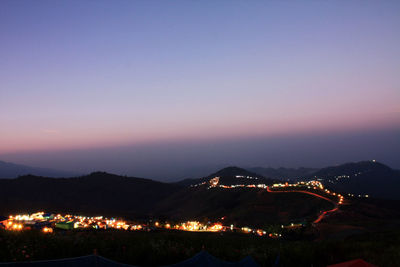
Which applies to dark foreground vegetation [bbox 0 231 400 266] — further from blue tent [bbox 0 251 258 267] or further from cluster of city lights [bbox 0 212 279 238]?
cluster of city lights [bbox 0 212 279 238]

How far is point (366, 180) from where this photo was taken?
401 ft

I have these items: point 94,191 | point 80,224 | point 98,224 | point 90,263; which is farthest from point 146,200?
point 90,263

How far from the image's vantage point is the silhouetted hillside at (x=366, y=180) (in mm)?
97875

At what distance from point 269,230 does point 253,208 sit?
1622 centimetres

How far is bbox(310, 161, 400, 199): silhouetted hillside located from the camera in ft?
321

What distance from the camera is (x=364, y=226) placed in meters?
32.9

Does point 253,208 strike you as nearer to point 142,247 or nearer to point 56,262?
point 142,247

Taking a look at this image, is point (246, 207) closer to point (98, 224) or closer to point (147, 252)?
point (98, 224)

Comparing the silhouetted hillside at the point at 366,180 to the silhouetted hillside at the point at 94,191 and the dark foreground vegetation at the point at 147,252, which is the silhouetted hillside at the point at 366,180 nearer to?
the silhouetted hillside at the point at 94,191

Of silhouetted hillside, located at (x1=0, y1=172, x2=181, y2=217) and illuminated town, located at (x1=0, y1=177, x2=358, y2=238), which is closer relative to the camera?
illuminated town, located at (x1=0, y1=177, x2=358, y2=238)

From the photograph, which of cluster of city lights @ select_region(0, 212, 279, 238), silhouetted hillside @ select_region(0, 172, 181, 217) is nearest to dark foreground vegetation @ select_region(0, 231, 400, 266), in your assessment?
cluster of city lights @ select_region(0, 212, 279, 238)

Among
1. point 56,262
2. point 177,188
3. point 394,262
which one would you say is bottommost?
point 177,188

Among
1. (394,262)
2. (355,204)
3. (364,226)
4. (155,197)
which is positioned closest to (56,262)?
(394,262)

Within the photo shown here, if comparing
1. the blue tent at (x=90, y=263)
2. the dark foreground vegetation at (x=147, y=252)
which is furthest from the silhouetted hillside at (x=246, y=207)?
the blue tent at (x=90, y=263)
